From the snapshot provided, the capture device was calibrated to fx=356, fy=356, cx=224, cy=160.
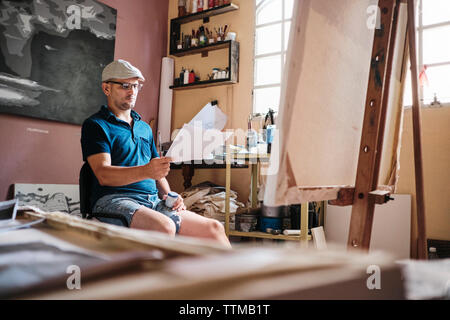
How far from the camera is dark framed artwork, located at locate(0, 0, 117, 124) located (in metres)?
2.79

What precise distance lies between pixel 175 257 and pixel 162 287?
0.27 feet

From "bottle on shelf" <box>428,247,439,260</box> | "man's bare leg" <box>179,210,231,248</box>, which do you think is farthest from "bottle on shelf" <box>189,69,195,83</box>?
"bottle on shelf" <box>428,247,439,260</box>

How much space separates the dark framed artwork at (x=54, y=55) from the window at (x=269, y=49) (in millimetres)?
1468

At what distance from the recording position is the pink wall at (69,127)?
9.39 feet

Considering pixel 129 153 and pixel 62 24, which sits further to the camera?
pixel 62 24

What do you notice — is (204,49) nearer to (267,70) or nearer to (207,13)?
(207,13)

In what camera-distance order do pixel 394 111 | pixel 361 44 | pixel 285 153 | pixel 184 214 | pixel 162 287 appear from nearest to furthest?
pixel 162 287 → pixel 285 153 → pixel 361 44 → pixel 394 111 → pixel 184 214

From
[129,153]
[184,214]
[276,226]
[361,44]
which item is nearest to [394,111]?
[361,44]

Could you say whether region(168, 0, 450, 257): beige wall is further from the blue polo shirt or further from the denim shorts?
the denim shorts

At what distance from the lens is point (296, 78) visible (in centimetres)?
78

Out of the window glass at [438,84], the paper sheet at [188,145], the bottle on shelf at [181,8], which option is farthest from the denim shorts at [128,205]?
the bottle on shelf at [181,8]

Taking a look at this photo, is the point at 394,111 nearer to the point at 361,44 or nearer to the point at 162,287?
the point at 361,44

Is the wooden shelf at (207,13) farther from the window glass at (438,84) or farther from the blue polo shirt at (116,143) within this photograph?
the blue polo shirt at (116,143)

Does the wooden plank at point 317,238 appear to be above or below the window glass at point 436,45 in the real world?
below
